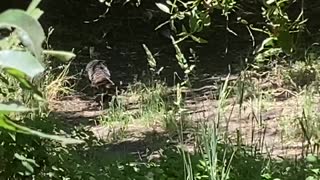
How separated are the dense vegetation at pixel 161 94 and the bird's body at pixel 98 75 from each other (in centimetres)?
16

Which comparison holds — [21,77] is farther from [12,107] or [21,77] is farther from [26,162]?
[26,162]

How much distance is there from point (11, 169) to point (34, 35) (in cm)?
241

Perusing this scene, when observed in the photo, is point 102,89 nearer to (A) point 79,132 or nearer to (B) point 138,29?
(B) point 138,29

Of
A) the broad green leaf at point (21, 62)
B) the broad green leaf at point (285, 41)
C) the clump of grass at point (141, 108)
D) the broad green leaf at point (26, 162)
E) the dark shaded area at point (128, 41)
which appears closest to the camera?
the broad green leaf at point (21, 62)

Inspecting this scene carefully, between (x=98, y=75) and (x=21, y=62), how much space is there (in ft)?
20.9

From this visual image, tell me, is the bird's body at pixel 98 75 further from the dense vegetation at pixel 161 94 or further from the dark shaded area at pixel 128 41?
the dark shaded area at pixel 128 41

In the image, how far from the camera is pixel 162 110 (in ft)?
20.1

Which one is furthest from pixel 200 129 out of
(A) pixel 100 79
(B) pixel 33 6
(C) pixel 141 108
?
(B) pixel 33 6

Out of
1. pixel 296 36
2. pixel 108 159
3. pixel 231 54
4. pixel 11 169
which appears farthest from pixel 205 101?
pixel 296 36

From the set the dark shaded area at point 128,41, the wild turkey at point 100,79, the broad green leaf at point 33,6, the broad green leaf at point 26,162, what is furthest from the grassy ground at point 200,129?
the broad green leaf at point 33,6

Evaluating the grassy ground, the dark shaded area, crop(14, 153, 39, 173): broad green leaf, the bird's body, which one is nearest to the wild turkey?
the bird's body

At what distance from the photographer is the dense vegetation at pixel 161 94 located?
6.04 ft

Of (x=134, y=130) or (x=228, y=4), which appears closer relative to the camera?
(x=228, y=4)

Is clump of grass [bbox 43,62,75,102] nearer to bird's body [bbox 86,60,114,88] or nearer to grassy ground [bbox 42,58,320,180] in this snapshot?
grassy ground [bbox 42,58,320,180]
